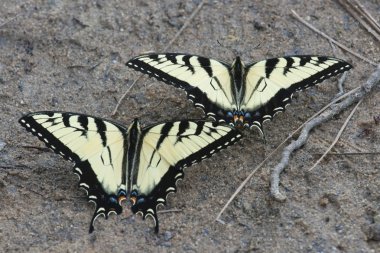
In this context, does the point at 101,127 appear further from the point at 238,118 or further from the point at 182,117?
the point at 238,118

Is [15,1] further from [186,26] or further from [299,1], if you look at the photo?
[299,1]

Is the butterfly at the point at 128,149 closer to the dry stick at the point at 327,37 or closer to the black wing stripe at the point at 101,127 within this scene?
the black wing stripe at the point at 101,127

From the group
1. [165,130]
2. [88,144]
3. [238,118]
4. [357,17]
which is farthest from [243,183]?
[357,17]

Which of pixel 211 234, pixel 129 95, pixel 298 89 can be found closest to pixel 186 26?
pixel 129 95

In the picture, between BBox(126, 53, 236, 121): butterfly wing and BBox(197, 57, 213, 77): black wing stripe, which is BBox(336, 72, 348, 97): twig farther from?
BBox(197, 57, 213, 77): black wing stripe

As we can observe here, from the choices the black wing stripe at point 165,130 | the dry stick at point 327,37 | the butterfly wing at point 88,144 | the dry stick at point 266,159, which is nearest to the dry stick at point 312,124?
the dry stick at point 266,159
